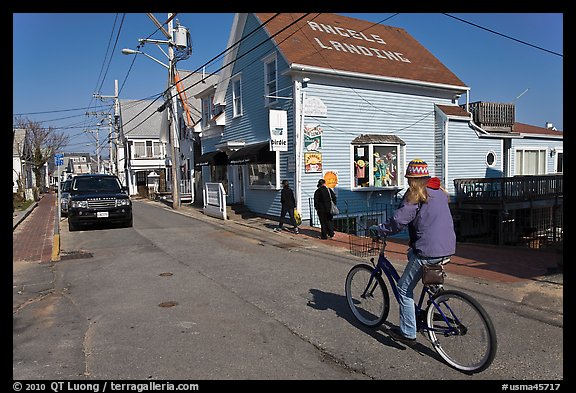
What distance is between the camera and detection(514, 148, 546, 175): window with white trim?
69.3 ft

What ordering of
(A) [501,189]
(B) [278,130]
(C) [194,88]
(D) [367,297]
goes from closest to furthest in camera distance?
(D) [367,297] → (B) [278,130] → (A) [501,189] → (C) [194,88]

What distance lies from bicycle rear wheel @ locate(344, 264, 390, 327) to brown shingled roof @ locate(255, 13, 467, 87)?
10.6 m

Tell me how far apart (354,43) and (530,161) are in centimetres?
1167

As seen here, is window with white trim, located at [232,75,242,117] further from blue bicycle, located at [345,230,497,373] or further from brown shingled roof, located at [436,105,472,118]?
blue bicycle, located at [345,230,497,373]

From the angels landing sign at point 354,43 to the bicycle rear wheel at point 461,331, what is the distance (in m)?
13.7

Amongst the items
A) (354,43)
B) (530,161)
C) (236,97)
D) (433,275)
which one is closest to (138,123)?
(236,97)

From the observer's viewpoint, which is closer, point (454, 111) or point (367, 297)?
point (367, 297)

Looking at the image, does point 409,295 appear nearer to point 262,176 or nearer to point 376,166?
point 376,166

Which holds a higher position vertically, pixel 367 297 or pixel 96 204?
pixel 96 204

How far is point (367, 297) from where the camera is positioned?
16.5ft

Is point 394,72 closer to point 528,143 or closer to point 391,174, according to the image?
point 391,174

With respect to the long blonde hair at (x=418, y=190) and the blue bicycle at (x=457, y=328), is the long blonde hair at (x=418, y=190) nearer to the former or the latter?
the long blonde hair at (x=418, y=190)

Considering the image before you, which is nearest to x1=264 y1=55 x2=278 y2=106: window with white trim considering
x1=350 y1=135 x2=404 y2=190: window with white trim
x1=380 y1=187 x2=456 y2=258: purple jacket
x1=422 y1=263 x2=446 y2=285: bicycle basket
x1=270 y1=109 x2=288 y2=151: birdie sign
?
x1=270 y1=109 x2=288 y2=151: birdie sign

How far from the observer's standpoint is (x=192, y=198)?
26438 millimetres
